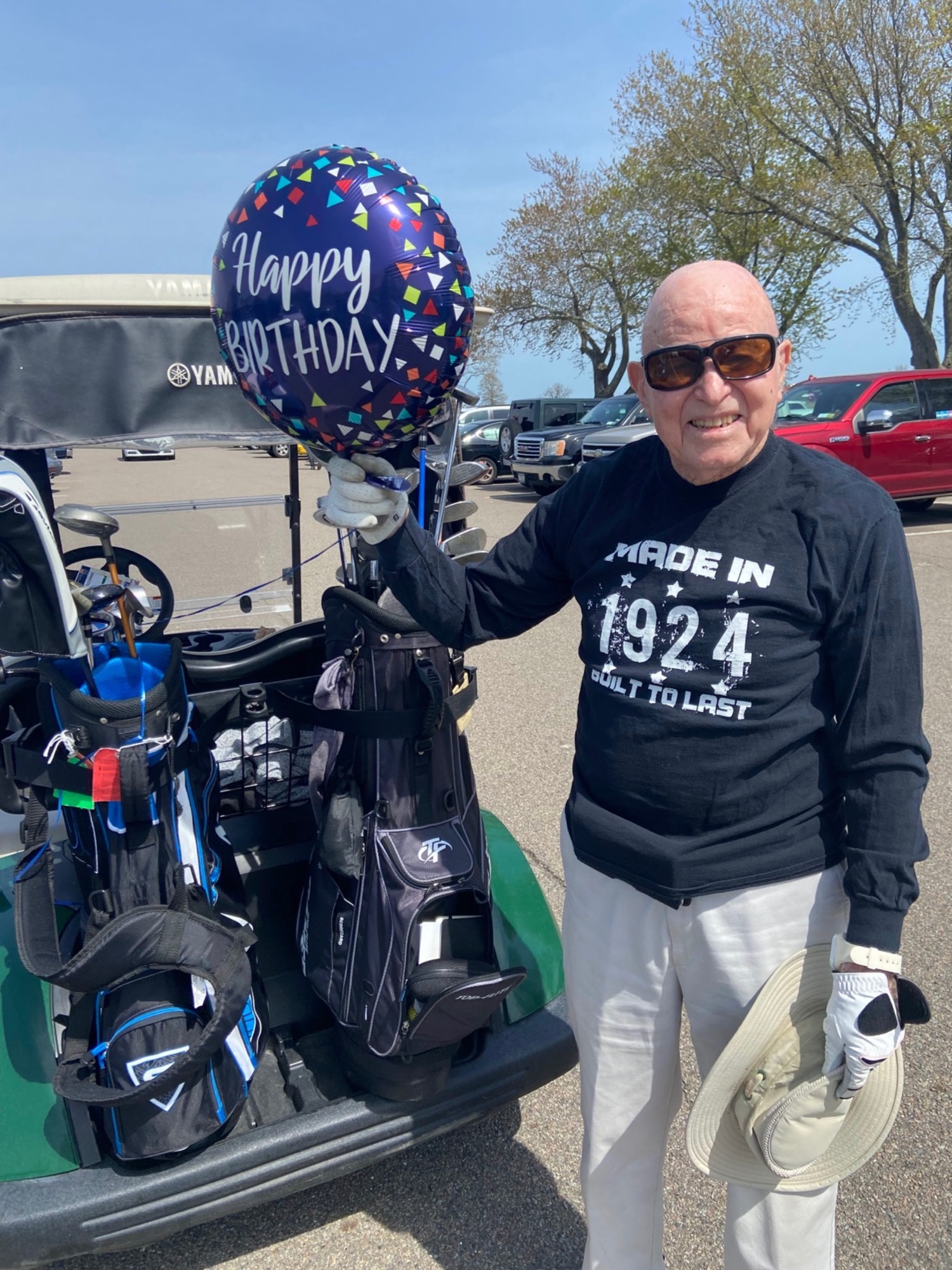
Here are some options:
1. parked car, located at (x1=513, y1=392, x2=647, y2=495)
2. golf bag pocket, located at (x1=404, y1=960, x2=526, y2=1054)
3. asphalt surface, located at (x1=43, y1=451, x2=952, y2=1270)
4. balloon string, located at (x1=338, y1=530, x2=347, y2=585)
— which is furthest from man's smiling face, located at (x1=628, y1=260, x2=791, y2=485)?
parked car, located at (x1=513, y1=392, x2=647, y2=495)

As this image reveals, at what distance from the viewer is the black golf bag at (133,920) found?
5.93 ft

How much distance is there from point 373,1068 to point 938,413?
12.1 m

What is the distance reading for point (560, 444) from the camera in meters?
15.0

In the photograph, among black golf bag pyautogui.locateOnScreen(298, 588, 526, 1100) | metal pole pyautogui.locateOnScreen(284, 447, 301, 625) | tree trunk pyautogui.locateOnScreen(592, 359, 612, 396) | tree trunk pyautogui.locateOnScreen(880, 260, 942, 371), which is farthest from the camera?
tree trunk pyautogui.locateOnScreen(592, 359, 612, 396)

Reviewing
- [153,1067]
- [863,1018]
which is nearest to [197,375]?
[153,1067]

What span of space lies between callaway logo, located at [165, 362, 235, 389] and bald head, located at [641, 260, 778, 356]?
1.30 m

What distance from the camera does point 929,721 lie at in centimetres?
515

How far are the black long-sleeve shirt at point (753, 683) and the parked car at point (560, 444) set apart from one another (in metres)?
12.6

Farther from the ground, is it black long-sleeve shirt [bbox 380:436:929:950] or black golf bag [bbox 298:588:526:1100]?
black long-sleeve shirt [bbox 380:436:929:950]

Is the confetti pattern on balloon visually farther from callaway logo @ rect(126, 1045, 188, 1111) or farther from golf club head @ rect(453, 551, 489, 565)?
callaway logo @ rect(126, 1045, 188, 1111)

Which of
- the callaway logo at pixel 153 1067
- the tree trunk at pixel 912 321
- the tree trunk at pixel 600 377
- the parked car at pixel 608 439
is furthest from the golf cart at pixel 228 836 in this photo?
the tree trunk at pixel 600 377

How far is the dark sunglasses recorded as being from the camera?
1.51 metres

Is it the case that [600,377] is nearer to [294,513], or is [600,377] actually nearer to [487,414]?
[487,414]

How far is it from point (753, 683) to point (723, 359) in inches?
20.8
